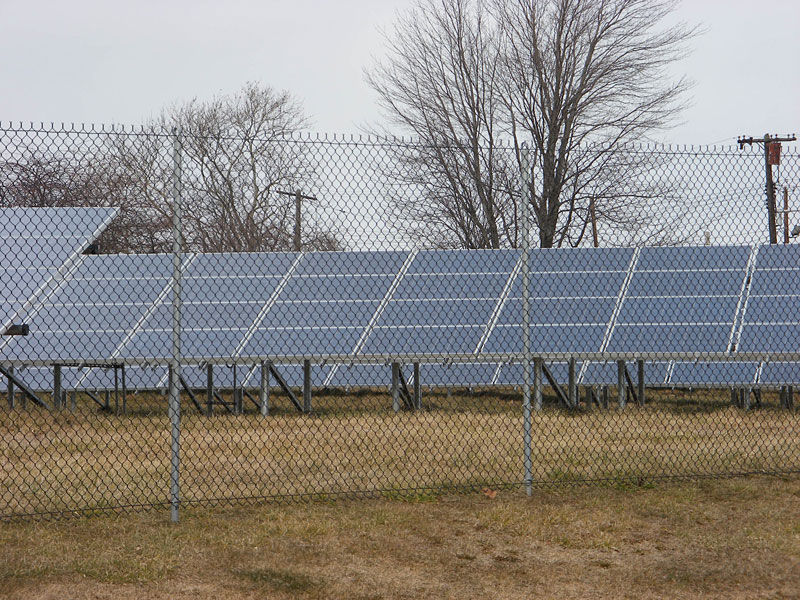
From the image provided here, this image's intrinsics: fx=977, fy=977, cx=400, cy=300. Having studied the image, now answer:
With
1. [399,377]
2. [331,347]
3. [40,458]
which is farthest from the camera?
[399,377]

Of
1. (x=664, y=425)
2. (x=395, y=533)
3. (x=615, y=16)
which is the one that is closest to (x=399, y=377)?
(x=664, y=425)

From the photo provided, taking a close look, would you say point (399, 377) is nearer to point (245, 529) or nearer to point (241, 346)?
point (241, 346)

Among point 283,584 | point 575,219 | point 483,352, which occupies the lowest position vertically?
point 283,584

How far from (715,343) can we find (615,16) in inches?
667

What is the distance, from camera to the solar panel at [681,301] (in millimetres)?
13070

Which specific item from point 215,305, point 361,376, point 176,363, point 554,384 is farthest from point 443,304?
point 176,363

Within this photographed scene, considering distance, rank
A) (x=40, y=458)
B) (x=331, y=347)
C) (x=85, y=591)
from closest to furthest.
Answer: (x=85, y=591) < (x=40, y=458) < (x=331, y=347)

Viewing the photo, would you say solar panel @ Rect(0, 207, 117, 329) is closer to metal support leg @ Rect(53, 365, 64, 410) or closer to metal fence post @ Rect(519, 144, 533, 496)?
metal support leg @ Rect(53, 365, 64, 410)

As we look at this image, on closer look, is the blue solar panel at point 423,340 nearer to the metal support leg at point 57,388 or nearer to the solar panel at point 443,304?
the solar panel at point 443,304

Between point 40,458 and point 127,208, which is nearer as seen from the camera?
point 40,458

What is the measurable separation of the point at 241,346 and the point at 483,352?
10.4 ft

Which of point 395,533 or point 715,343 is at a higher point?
point 715,343

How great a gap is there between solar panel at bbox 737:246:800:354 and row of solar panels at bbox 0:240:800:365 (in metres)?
0.02

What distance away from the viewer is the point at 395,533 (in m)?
6.30
